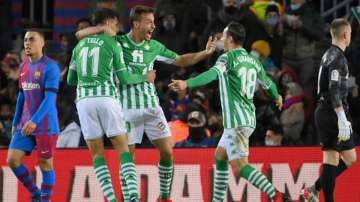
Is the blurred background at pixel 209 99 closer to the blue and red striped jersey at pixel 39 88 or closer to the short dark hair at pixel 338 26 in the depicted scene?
the blue and red striped jersey at pixel 39 88

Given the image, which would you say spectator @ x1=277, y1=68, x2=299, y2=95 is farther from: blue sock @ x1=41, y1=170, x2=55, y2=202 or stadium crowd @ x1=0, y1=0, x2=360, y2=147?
blue sock @ x1=41, y1=170, x2=55, y2=202

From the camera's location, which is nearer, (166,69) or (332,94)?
(332,94)

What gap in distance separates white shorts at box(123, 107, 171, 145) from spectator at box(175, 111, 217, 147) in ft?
8.14

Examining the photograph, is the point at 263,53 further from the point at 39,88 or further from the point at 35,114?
the point at 35,114

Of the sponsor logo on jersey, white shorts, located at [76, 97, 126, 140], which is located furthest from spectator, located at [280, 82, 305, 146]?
white shorts, located at [76, 97, 126, 140]

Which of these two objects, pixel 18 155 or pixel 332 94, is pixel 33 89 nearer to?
pixel 18 155

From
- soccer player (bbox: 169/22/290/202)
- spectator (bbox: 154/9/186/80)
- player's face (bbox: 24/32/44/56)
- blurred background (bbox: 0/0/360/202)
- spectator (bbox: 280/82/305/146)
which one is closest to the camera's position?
soccer player (bbox: 169/22/290/202)

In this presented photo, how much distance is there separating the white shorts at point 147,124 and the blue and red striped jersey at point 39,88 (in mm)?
993

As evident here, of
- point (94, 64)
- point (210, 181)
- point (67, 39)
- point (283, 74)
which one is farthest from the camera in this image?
point (67, 39)

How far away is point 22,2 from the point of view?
21.1 meters

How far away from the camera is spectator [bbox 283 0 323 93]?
17453mm

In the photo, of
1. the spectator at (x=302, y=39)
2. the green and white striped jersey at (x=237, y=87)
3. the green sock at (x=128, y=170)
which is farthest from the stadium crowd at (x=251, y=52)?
the green sock at (x=128, y=170)

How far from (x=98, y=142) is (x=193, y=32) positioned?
18.2 feet

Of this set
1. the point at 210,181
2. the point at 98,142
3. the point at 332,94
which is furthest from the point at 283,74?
the point at 98,142
